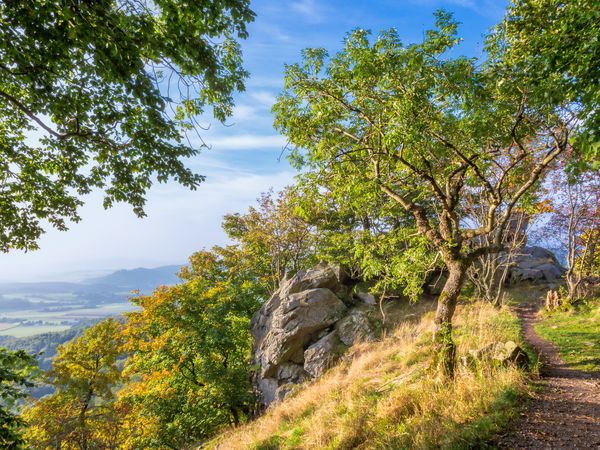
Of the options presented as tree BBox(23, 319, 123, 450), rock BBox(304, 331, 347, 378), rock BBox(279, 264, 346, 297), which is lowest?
tree BBox(23, 319, 123, 450)

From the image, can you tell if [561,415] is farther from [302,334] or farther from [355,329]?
[302,334]

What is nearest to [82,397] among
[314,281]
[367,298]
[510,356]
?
[314,281]

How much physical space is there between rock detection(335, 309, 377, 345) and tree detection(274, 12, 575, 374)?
9.23 meters

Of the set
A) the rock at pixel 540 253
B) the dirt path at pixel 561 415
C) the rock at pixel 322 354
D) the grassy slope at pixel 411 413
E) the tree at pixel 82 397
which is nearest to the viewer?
the dirt path at pixel 561 415

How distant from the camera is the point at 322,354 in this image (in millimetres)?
15289

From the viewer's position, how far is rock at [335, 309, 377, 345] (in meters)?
15.7

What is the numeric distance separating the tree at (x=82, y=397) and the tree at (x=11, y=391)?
55.5ft

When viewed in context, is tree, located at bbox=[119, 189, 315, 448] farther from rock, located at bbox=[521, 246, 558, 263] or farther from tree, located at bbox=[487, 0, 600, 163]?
rock, located at bbox=[521, 246, 558, 263]

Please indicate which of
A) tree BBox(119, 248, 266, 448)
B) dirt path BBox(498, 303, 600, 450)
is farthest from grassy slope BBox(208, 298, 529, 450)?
tree BBox(119, 248, 266, 448)

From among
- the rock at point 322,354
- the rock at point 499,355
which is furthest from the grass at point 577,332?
the rock at point 322,354

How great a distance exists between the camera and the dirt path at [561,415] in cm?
410

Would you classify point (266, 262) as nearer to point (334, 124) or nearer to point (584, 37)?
point (334, 124)

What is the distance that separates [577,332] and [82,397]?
28.6 meters

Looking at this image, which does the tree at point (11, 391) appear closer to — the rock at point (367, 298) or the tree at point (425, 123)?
the tree at point (425, 123)
